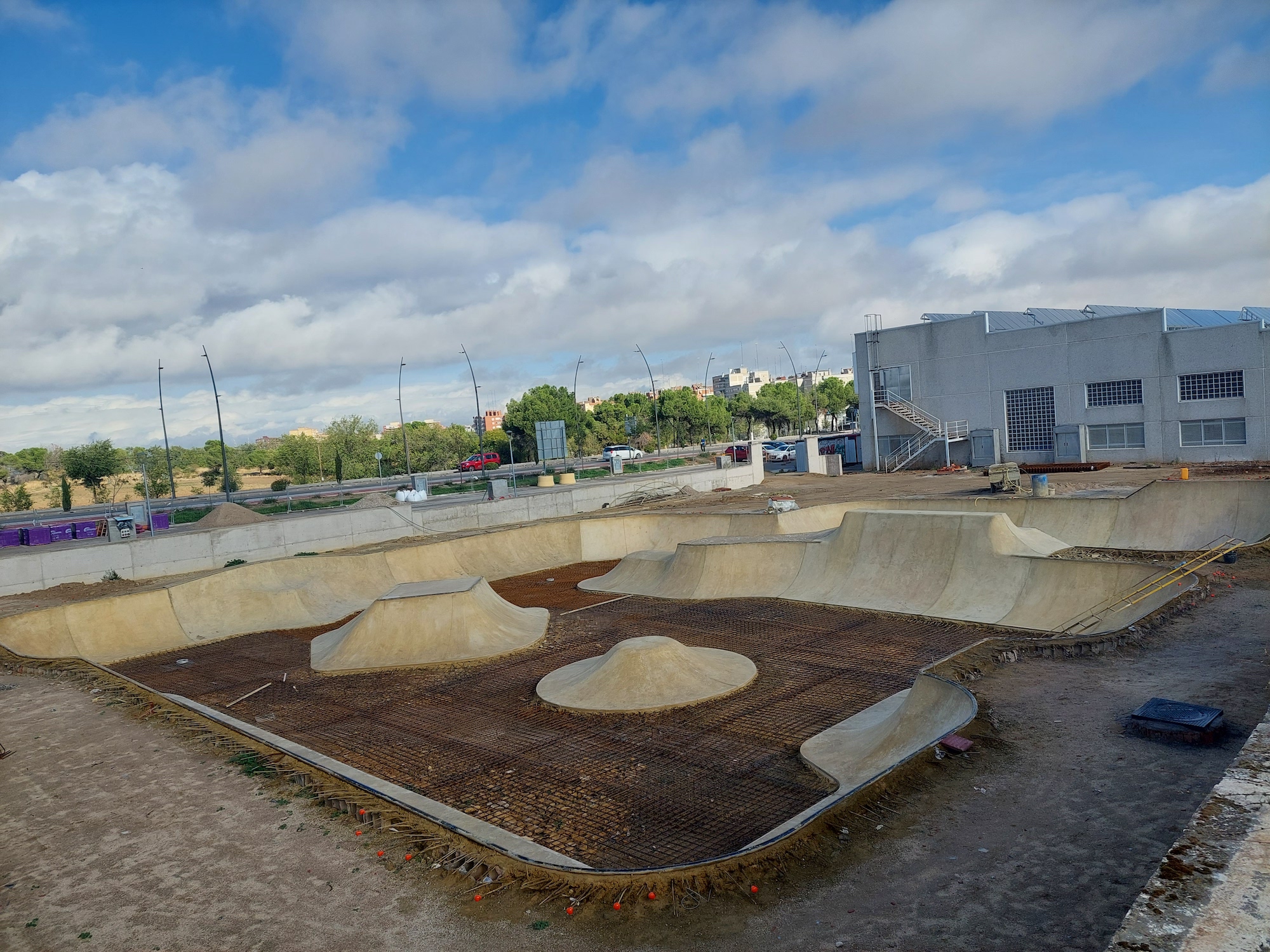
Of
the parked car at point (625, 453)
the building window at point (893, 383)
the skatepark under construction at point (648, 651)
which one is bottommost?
the skatepark under construction at point (648, 651)

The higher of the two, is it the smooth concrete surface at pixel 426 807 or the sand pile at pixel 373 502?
the sand pile at pixel 373 502

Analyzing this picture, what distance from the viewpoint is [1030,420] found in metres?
47.2

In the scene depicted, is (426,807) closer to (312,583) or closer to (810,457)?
(312,583)

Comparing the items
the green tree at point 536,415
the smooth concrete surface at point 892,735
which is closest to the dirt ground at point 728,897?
the smooth concrete surface at point 892,735

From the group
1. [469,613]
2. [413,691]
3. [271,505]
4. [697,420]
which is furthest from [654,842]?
[697,420]

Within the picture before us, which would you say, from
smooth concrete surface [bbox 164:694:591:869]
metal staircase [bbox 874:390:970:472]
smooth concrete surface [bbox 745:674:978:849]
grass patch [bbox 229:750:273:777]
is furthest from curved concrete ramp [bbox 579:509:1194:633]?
metal staircase [bbox 874:390:970:472]

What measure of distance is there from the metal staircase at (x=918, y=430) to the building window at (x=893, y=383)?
0.05m

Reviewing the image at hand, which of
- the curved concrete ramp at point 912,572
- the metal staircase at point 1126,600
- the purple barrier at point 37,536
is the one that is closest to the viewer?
the metal staircase at point 1126,600

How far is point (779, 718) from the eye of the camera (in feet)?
41.9

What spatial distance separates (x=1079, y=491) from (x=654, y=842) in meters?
27.6

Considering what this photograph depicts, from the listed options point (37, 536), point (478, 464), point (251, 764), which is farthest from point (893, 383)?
point (251, 764)

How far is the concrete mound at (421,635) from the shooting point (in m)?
17.5

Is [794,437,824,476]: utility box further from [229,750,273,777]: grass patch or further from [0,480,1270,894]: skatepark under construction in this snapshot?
[229,750,273,777]: grass patch

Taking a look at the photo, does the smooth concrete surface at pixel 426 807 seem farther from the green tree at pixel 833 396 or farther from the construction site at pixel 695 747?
the green tree at pixel 833 396
